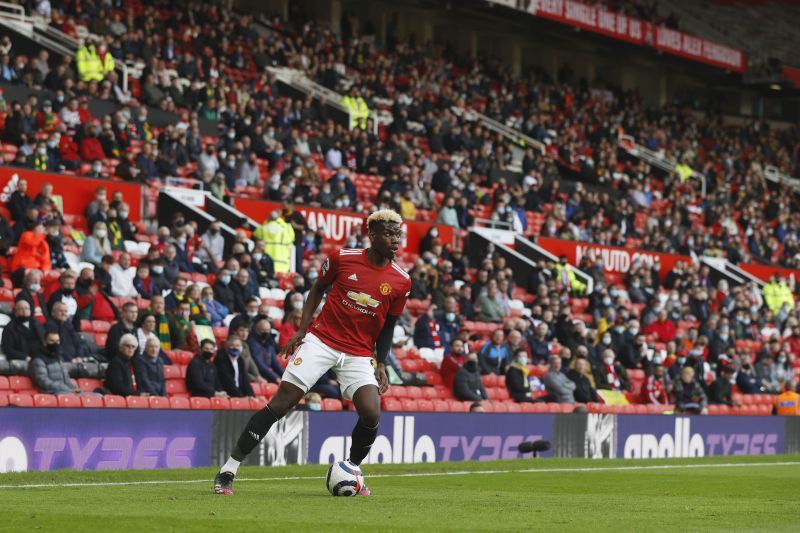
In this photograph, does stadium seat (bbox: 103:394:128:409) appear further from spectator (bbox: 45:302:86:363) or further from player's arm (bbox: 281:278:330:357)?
player's arm (bbox: 281:278:330:357)

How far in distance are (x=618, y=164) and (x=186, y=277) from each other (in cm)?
2433

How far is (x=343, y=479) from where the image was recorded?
960cm

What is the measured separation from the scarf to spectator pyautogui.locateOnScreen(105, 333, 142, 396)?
1.91m

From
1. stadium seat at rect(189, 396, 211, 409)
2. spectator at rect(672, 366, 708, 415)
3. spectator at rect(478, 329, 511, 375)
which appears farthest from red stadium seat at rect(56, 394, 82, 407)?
spectator at rect(672, 366, 708, 415)

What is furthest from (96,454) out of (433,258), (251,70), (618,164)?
(618,164)

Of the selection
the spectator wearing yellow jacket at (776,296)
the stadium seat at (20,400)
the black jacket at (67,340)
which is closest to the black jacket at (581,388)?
the black jacket at (67,340)

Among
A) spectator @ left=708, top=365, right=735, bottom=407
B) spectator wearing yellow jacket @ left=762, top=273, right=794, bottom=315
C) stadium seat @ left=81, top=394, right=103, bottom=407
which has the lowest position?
spectator @ left=708, top=365, right=735, bottom=407

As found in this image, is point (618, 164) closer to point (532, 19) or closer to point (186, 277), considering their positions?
point (532, 19)

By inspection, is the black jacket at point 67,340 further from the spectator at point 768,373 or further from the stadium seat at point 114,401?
the spectator at point 768,373

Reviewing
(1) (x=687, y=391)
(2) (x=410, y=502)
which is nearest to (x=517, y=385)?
(1) (x=687, y=391)

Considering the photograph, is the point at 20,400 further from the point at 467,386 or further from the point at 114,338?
the point at 467,386

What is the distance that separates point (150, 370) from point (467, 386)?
5.99 meters

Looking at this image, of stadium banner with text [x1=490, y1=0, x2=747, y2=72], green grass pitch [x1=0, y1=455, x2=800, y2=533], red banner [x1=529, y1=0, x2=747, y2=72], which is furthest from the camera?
red banner [x1=529, y1=0, x2=747, y2=72]

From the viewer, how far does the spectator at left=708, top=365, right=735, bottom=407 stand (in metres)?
24.9
